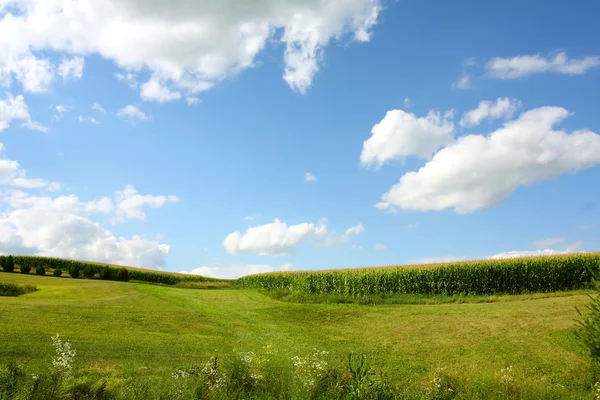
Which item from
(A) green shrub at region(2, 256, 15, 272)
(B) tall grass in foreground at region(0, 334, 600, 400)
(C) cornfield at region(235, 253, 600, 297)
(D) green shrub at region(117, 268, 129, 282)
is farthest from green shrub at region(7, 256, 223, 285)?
(B) tall grass in foreground at region(0, 334, 600, 400)

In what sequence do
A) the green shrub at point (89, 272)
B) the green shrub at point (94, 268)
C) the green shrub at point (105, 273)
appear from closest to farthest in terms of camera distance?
the green shrub at point (89, 272), the green shrub at point (105, 273), the green shrub at point (94, 268)

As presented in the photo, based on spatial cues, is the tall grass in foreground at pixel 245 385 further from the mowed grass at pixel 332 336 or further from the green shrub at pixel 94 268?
the green shrub at pixel 94 268

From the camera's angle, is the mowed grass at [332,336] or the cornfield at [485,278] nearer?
the mowed grass at [332,336]

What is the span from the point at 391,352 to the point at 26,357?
33.6 feet

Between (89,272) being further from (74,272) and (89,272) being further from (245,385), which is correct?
(245,385)

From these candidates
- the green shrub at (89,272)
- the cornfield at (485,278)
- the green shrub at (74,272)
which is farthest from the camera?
the green shrub at (89,272)

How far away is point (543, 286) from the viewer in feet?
93.8

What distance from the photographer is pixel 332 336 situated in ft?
54.9

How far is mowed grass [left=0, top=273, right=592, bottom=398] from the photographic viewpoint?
11.1 meters

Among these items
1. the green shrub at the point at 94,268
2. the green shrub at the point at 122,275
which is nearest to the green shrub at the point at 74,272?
the green shrub at the point at 94,268

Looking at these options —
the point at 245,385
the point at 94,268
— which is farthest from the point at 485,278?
the point at 94,268

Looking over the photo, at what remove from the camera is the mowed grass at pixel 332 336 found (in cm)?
1113

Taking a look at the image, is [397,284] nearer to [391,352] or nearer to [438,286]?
[438,286]

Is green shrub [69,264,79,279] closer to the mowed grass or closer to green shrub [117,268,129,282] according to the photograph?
green shrub [117,268,129,282]
